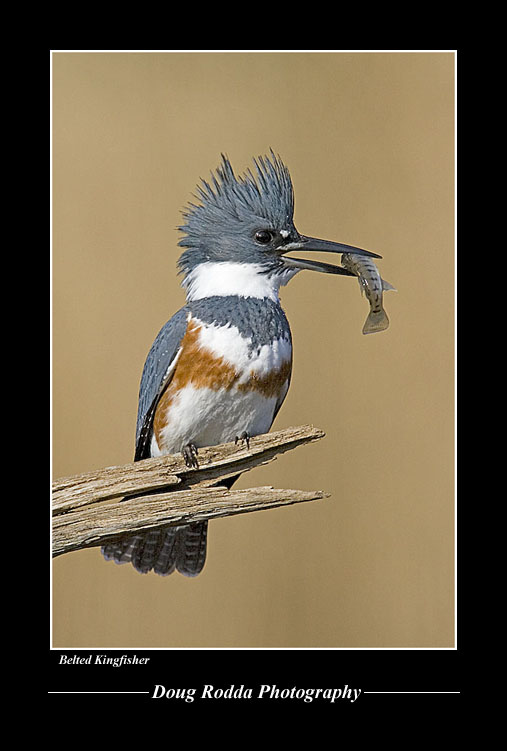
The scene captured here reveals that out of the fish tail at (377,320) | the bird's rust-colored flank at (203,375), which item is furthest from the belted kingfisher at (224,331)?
the fish tail at (377,320)

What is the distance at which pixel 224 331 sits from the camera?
7.41 feet

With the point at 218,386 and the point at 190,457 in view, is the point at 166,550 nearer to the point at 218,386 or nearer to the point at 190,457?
the point at 190,457

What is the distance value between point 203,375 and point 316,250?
561mm

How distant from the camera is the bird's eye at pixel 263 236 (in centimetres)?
238

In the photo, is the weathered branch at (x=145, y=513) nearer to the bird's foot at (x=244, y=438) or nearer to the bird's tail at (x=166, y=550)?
the bird's foot at (x=244, y=438)

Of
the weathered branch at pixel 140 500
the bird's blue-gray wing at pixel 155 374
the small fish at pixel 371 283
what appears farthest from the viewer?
the small fish at pixel 371 283

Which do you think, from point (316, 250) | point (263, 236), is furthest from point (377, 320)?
point (263, 236)

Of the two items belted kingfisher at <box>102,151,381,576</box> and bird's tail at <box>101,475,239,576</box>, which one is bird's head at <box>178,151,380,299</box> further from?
bird's tail at <box>101,475,239,576</box>

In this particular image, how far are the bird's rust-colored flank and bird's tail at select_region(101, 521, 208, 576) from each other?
Answer: 1.43ft

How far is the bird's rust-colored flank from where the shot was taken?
2234 millimetres

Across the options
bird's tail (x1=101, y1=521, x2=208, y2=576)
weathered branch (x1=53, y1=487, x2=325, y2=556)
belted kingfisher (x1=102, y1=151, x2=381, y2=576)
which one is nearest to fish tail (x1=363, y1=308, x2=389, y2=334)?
belted kingfisher (x1=102, y1=151, x2=381, y2=576)

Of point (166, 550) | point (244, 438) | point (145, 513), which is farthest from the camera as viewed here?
point (166, 550)

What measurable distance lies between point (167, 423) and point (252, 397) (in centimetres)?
28
